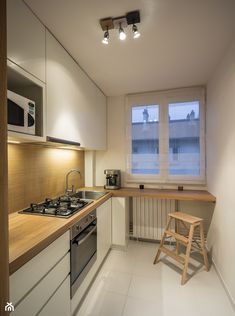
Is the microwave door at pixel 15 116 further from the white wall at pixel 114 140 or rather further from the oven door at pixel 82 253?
the white wall at pixel 114 140

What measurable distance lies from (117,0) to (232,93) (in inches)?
48.4

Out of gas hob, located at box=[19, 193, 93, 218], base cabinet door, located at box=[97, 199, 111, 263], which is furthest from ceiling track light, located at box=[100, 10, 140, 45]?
base cabinet door, located at box=[97, 199, 111, 263]

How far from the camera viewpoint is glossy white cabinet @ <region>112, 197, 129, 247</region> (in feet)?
7.90

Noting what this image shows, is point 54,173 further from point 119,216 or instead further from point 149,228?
point 149,228

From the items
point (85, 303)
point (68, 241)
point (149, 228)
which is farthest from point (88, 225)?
point (149, 228)

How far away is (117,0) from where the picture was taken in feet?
3.75

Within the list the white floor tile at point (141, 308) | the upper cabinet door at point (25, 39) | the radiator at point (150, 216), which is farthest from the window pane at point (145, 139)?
the upper cabinet door at point (25, 39)

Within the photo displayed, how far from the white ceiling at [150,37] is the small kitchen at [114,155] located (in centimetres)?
1

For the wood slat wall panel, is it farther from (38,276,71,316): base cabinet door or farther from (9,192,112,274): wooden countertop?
(38,276,71,316): base cabinet door

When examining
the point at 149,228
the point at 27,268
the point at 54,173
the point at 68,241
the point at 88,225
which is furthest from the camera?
the point at 149,228

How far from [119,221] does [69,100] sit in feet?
5.50

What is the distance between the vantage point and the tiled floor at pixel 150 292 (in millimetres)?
1510

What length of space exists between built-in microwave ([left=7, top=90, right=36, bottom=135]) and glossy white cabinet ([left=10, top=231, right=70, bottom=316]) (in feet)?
2.50

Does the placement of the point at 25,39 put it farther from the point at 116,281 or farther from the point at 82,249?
the point at 116,281
